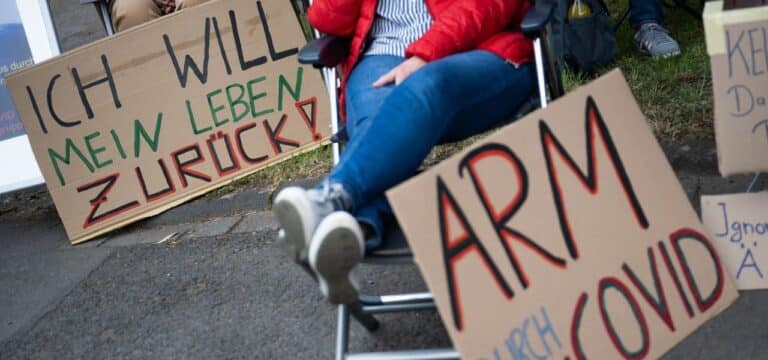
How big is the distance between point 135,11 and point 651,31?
247 centimetres

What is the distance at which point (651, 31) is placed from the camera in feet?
14.8

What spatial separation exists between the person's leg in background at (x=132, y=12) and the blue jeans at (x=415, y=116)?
1923mm

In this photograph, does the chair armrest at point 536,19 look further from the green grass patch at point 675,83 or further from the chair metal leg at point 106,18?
the chair metal leg at point 106,18

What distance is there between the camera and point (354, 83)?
2914 mm

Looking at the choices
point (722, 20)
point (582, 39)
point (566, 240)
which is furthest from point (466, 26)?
point (582, 39)

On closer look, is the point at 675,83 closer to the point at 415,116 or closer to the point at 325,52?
the point at 325,52

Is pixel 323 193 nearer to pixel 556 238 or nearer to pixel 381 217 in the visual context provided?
pixel 381 217

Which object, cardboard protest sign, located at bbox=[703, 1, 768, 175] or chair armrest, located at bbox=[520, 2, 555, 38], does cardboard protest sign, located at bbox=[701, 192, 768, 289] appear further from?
chair armrest, located at bbox=[520, 2, 555, 38]

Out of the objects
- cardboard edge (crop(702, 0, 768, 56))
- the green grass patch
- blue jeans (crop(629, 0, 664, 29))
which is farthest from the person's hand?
blue jeans (crop(629, 0, 664, 29))

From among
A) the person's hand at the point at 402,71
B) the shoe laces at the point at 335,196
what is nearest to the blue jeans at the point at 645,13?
the person's hand at the point at 402,71

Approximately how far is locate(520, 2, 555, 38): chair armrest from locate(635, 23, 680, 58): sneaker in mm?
1863

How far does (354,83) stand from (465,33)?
388 millimetres

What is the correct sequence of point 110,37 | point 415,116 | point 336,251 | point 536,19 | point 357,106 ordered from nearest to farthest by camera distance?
1. point 336,251
2. point 415,116
3. point 536,19
4. point 357,106
5. point 110,37

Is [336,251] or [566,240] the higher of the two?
[336,251]
